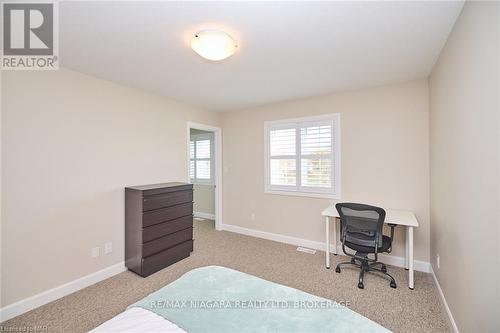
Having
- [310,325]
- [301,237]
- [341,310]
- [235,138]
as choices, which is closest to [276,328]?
[310,325]

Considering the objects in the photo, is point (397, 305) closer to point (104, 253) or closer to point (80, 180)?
point (104, 253)

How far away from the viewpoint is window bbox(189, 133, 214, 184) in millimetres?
5480

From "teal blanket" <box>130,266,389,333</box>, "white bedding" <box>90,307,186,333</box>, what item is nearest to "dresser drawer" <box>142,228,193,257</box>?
"teal blanket" <box>130,266,389,333</box>

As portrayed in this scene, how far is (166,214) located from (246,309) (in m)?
2.11

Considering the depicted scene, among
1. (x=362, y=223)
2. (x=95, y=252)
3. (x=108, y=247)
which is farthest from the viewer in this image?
(x=108, y=247)

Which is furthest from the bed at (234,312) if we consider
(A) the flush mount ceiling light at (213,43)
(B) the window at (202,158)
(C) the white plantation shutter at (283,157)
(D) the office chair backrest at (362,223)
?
(B) the window at (202,158)

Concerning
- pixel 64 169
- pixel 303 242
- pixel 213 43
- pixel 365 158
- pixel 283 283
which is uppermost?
pixel 213 43

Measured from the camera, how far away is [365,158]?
316cm

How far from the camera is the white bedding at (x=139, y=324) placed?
99 centimetres

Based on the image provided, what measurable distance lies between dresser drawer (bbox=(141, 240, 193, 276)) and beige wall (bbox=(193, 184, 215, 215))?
86.2 inches

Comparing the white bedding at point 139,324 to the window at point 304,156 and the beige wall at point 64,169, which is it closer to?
the beige wall at point 64,169

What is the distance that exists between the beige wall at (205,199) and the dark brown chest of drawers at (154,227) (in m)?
2.26

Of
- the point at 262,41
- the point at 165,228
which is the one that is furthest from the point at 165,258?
the point at 262,41

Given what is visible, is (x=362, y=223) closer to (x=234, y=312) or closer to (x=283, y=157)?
(x=283, y=157)
